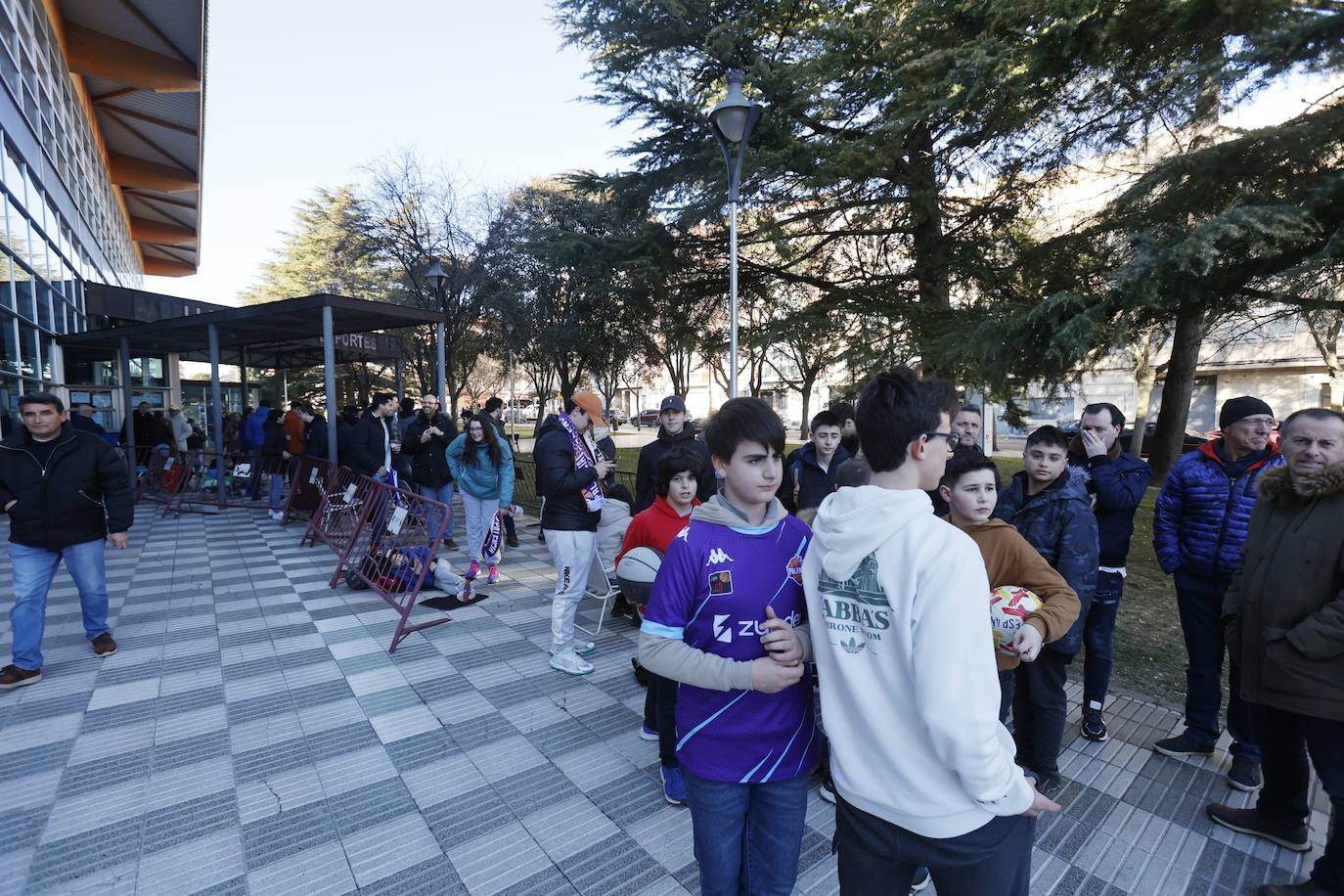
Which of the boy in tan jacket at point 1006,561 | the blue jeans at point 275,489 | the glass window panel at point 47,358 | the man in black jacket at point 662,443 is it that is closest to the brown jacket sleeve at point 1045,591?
the boy in tan jacket at point 1006,561

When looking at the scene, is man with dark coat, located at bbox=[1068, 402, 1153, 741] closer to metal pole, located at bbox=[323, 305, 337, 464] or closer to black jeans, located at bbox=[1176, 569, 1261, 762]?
black jeans, located at bbox=[1176, 569, 1261, 762]

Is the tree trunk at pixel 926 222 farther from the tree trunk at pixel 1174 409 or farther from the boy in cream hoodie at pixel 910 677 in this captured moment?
the boy in cream hoodie at pixel 910 677

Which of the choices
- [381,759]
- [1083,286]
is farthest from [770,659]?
[1083,286]

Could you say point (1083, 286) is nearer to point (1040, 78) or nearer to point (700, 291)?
point (1040, 78)

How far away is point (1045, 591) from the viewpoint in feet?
8.16

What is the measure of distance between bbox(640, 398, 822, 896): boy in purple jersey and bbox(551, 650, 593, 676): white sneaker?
8.90 feet

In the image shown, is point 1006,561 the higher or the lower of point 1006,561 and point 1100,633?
the higher

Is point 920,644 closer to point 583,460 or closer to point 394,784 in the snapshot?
point 394,784

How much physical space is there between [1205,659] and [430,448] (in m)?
7.54

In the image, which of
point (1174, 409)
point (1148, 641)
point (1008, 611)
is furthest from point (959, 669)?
point (1174, 409)

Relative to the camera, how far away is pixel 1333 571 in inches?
87.8

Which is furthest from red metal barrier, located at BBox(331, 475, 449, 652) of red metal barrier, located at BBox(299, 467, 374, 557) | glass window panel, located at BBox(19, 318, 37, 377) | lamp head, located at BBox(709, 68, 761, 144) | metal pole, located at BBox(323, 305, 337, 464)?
glass window panel, located at BBox(19, 318, 37, 377)

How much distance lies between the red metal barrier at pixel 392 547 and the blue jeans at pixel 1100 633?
4560 millimetres

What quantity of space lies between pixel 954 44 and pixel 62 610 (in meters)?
12.2
